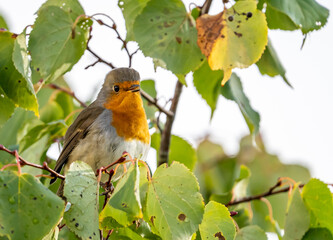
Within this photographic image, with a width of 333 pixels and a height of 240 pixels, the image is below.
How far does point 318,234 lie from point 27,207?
5.03 feet

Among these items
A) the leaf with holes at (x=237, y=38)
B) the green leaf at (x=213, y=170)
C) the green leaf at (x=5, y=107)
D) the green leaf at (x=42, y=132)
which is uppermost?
the leaf with holes at (x=237, y=38)

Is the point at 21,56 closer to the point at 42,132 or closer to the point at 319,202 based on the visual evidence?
the point at 42,132

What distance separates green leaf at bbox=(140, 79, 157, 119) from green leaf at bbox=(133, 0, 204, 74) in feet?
3.90

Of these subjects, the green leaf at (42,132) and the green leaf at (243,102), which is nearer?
the green leaf at (243,102)

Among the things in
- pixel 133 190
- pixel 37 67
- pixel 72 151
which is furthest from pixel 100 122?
pixel 133 190

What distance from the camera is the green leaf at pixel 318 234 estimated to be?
298 centimetres

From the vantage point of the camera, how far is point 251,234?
3.14 metres

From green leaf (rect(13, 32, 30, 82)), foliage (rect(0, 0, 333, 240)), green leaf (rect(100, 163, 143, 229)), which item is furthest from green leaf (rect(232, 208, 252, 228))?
green leaf (rect(13, 32, 30, 82))

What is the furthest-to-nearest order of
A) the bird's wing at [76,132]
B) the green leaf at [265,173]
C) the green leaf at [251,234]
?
1. the green leaf at [265,173]
2. the bird's wing at [76,132]
3. the green leaf at [251,234]

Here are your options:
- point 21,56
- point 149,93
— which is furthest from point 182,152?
point 21,56

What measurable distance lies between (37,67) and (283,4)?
4.10 ft

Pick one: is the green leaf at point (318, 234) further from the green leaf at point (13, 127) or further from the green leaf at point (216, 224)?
the green leaf at point (13, 127)

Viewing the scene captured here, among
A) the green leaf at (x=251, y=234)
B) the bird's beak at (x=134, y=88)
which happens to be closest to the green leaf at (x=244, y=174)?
the green leaf at (x=251, y=234)

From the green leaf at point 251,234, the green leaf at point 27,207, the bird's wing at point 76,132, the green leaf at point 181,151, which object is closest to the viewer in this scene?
the green leaf at point 27,207
